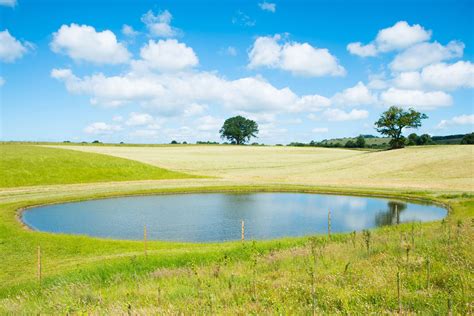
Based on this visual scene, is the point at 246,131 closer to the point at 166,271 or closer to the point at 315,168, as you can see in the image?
the point at 315,168

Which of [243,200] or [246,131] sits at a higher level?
[246,131]

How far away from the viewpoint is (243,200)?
4931 centimetres

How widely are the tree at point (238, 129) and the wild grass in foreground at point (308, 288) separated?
16747cm

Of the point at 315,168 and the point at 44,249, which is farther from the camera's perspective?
the point at 315,168

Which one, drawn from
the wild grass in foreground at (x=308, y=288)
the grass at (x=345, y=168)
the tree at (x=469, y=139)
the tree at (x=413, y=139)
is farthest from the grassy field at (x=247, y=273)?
the tree at (x=413, y=139)

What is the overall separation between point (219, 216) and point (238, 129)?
480 feet

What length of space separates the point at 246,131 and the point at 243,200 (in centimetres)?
13802

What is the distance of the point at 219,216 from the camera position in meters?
38.6

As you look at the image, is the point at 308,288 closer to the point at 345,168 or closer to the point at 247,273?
the point at 247,273

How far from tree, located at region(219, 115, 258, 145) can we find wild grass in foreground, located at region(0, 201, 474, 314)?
167473 mm

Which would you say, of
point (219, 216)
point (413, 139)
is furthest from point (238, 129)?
point (219, 216)

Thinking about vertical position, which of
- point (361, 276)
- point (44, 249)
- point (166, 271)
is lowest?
point (44, 249)

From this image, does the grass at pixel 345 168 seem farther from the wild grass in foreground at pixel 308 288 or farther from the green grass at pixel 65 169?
the wild grass in foreground at pixel 308 288

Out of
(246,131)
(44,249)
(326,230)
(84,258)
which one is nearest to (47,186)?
(44,249)
